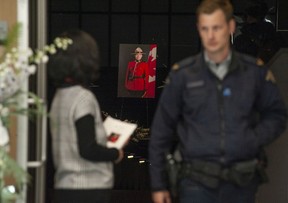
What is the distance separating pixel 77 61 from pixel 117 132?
46cm

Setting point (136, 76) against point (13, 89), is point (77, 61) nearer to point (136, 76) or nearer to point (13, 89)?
point (13, 89)

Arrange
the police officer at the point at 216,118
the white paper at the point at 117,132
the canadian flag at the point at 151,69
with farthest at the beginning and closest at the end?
the canadian flag at the point at 151,69
the white paper at the point at 117,132
the police officer at the point at 216,118

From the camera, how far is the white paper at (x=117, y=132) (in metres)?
3.50

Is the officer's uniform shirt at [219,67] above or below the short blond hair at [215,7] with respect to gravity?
below

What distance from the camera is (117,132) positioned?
355cm

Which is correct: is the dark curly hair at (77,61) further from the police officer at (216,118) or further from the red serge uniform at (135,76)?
the red serge uniform at (135,76)

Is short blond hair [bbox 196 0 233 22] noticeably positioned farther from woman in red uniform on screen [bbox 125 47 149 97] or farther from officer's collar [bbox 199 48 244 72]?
woman in red uniform on screen [bbox 125 47 149 97]

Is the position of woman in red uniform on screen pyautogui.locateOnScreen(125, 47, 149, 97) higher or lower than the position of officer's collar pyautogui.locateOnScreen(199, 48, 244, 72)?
lower

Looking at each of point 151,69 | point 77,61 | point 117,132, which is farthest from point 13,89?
point 151,69

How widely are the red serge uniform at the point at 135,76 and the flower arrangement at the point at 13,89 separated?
3.99 metres

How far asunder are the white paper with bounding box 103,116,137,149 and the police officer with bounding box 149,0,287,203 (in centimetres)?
14

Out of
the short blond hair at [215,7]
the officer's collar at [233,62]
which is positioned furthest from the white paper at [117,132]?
the short blond hair at [215,7]

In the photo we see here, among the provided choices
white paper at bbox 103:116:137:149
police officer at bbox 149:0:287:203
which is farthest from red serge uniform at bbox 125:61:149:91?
police officer at bbox 149:0:287:203

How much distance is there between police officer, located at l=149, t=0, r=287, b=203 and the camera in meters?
3.28
